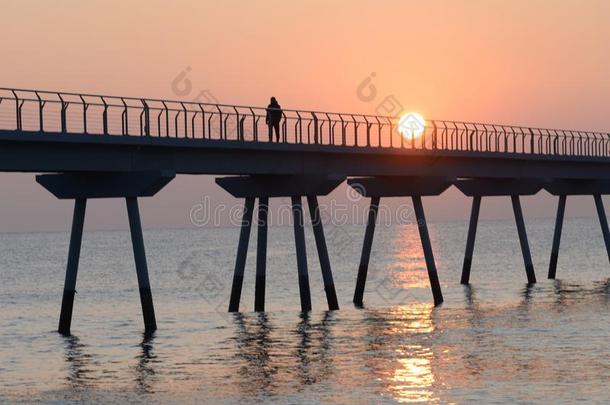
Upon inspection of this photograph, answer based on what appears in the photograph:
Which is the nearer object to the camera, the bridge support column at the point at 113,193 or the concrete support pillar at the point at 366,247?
the bridge support column at the point at 113,193

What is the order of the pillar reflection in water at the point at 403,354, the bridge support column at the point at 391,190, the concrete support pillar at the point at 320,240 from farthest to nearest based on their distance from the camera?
1. the bridge support column at the point at 391,190
2. the concrete support pillar at the point at 320,240
3. the pillar reflection in water at the point at 403,354

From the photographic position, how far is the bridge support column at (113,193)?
50094 mm

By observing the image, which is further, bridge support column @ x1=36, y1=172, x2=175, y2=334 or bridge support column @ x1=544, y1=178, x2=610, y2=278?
bridge support column @ x1=544, y1=178, x2=610, y2=278

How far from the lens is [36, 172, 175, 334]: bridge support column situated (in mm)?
50094

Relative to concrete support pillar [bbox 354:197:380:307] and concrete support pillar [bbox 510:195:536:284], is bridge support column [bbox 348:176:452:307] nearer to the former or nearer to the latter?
concrete support pillar [bbox 354:197:380:307]

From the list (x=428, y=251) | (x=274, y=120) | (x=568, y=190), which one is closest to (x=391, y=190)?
(x=428, y=251)

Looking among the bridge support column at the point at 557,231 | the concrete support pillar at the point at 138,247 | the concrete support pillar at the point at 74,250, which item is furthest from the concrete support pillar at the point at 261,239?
the bridge support column at the point at 557,231

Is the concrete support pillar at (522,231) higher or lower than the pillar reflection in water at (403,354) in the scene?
higher

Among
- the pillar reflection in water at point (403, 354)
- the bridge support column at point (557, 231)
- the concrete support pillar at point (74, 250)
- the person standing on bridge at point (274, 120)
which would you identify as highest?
the person standing on bridge at point (274, 120)

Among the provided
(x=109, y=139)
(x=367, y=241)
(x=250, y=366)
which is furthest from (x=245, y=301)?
(x=250, y=366)

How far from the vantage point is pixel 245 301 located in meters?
79.9

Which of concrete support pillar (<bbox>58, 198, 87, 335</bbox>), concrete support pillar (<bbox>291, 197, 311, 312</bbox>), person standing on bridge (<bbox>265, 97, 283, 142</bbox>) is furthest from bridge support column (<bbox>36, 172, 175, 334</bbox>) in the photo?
concrete support pillar (<bbox>291, 197, 311, 312</bbox>)

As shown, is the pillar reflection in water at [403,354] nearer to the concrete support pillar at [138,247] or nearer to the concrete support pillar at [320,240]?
the concrete support pillar at [320,240]

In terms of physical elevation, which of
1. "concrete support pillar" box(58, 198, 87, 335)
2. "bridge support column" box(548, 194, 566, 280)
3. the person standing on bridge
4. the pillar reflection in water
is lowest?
the pillar reflection in water
